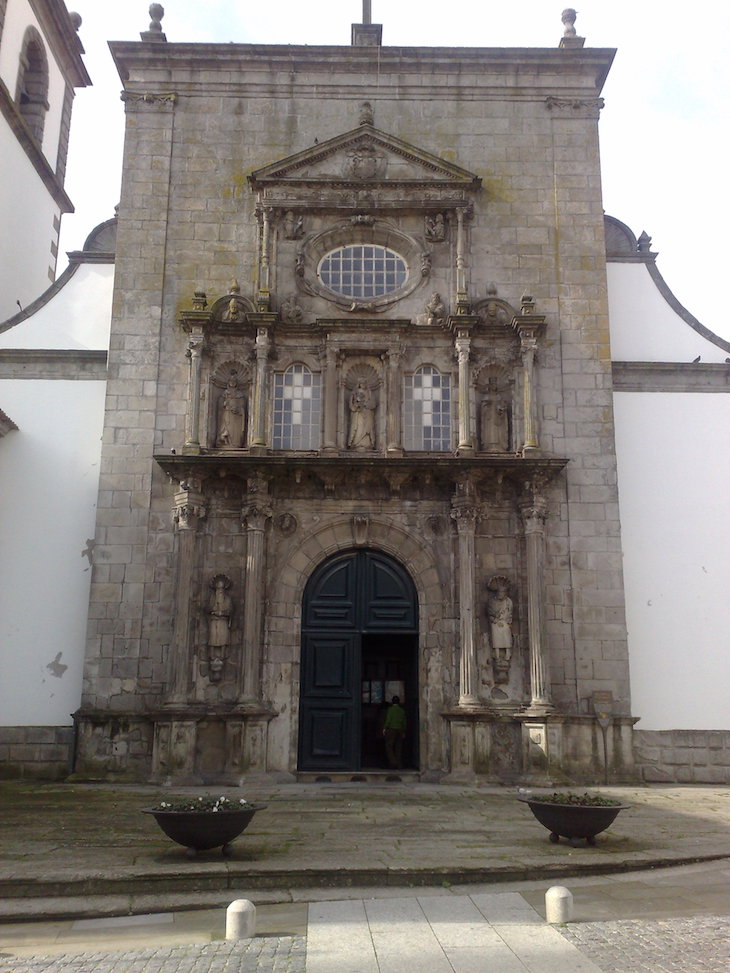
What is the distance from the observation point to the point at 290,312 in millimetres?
15992

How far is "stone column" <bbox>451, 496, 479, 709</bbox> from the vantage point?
1424 centimetres

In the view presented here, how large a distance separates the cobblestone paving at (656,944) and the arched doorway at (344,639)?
8.07m

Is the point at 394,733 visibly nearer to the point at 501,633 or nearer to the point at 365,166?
the point at 501,633

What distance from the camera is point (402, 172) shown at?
1672cm

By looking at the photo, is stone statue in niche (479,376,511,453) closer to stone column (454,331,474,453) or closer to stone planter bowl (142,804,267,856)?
stone column (454,331,474,453)

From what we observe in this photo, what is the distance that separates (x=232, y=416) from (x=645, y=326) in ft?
24.5

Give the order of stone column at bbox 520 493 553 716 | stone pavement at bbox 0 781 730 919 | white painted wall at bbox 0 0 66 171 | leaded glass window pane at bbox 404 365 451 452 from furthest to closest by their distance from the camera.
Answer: white painted wall at bbox 0 0 66 171
leaded glass window pane at bbox 404 365 451 452
stone column at bbox 520 493 553 716
stone pavement at bbox 0 781 730 919

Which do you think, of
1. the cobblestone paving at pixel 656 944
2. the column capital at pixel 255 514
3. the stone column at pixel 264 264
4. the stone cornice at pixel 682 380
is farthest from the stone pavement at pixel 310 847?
the stone column at pixel 264 264

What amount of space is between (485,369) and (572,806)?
876 centimetres

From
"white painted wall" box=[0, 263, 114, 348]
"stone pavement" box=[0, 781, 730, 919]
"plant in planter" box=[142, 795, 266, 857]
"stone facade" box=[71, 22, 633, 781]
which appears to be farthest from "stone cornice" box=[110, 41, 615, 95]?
"plant in planter" box=[142, 795, 266, 857]

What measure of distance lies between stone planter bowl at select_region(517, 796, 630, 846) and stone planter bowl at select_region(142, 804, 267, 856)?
2.83 m

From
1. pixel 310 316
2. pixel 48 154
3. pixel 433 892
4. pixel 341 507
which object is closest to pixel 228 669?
pixel 341 507

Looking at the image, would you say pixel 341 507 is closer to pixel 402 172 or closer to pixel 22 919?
pixel 402 172

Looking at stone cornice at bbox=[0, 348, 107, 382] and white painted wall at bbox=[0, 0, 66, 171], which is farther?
white painted wall at bbox=[0, 0, 66, 171]
